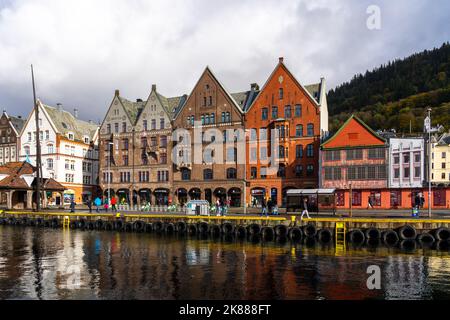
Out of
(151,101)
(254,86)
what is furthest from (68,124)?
(254,86)

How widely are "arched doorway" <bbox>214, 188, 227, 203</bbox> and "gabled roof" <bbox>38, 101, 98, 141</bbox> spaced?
136 ft

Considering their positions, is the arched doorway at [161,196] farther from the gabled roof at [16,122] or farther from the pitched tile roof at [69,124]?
the gabled roof at [16,122]

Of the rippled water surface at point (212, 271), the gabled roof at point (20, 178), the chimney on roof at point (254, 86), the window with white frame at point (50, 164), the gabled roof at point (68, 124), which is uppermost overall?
the chimney on roof at point (254, 86)

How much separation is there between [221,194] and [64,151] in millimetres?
40972

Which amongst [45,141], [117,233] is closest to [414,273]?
[117,233]

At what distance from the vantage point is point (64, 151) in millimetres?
92000

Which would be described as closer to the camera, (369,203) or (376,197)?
(369,203)

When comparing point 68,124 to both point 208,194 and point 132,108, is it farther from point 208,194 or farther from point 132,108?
point 208,194

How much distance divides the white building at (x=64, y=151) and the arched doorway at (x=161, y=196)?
21.9 m

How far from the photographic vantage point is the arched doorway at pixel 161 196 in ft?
273

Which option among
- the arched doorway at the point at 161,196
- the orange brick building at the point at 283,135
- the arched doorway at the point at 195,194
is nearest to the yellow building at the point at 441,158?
the orange brick building at the point at 283,135

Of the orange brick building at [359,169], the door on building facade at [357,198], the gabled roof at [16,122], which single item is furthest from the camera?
the gabled roof at [16,122]

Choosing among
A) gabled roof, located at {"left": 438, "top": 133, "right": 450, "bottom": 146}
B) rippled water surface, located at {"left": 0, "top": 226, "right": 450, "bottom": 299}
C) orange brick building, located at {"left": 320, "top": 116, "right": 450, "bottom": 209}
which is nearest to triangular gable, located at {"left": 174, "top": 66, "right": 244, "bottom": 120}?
orange brick building, located at {"left": 320, "top": 116, "right": 450, "bottom": 209}
